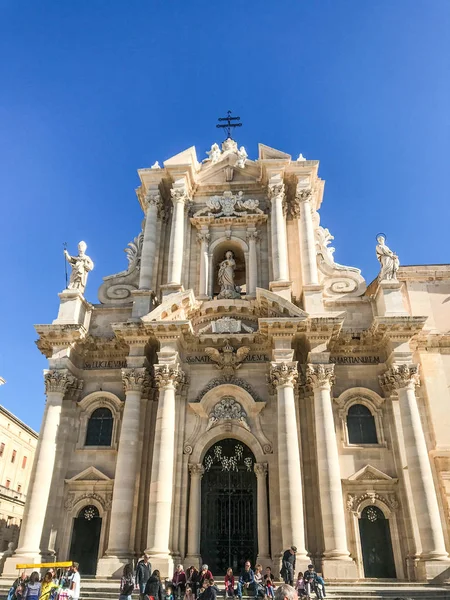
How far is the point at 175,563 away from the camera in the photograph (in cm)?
1712

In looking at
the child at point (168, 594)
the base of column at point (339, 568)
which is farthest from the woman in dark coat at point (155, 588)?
the base of column at point (339, 568)

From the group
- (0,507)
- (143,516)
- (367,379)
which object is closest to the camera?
(143,516)

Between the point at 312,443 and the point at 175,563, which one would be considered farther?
the point at 312,443

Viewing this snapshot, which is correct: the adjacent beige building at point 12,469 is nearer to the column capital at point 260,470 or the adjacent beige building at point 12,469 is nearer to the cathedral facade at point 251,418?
the cathedral facade at point 251,418

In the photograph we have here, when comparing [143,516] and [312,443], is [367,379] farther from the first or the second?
[143,516]

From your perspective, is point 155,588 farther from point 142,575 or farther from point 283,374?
point 283,374

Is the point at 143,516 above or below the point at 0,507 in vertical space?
below

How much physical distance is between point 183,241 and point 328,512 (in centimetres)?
1296

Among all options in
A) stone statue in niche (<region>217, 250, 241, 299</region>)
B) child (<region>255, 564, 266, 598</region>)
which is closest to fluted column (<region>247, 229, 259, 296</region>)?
stone statue in niche (<region>217, 250, 241, 299</region>)

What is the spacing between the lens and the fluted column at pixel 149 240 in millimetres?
22578

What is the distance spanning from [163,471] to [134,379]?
3702mm

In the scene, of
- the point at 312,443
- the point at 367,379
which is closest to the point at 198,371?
the point at 312,443

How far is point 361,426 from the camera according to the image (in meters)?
19.6

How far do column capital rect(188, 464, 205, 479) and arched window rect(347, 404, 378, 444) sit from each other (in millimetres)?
5688
